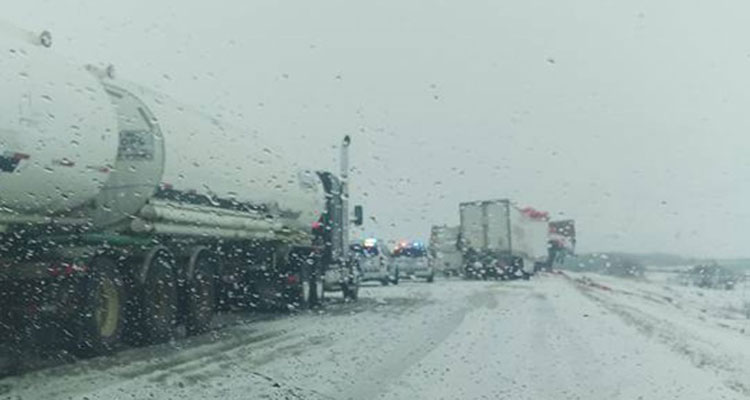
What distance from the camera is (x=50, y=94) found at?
1105 cm

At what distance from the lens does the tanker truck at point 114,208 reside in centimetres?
1089

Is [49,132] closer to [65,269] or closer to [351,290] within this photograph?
[65,269]

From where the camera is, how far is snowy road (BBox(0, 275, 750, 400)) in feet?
30.7

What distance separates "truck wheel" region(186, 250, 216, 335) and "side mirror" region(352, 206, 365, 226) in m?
9.59

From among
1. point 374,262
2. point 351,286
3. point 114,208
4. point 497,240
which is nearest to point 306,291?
point 351,286

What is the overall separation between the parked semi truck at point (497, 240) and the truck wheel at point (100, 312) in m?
31.6

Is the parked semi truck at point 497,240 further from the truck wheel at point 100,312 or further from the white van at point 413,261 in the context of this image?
the truck wheel at point 100,312

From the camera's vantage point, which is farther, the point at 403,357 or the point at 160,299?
the point at 160,299

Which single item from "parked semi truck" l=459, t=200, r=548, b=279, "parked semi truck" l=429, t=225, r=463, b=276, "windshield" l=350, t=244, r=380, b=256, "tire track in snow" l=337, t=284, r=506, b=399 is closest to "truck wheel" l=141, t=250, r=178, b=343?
"tire track in snow" l=337, t=284, r=506, b=399

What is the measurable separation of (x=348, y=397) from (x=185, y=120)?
22.3 ft

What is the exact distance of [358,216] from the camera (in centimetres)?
2552

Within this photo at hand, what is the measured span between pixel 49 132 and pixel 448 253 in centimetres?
3434

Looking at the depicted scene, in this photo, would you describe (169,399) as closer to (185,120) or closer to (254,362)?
(254,362)

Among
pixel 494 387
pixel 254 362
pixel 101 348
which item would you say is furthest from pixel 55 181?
pixel 494 387
